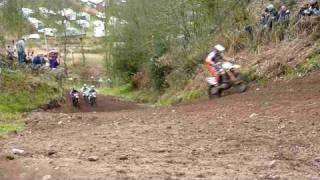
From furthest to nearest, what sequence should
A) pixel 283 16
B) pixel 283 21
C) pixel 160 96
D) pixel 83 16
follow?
1. pixel 83 16
2. pixel 160 96
3. pixel 283 16
4. pixel 283 21

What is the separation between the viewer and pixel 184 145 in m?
9.95

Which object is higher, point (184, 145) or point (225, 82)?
point (184, 145)

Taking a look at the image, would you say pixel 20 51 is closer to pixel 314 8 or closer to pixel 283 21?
pixel 283 21

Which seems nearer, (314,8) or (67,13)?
(314,8)

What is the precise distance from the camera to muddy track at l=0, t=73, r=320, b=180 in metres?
7.70

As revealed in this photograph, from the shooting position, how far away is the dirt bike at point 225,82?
1983 cm

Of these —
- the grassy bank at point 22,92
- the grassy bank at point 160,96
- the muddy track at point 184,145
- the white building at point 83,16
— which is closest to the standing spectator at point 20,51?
the grassy bank at point 22,92

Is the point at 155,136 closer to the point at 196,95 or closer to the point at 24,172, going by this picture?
the point at 24,172

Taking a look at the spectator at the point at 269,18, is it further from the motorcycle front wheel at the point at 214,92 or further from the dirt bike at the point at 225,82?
the motorcycle front wheel at the point at 214,92

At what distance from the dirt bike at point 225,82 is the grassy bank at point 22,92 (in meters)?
7.80

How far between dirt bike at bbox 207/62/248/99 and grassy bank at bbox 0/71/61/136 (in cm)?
780

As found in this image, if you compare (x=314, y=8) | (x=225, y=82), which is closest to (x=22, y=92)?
Result: (x=225, y=82)

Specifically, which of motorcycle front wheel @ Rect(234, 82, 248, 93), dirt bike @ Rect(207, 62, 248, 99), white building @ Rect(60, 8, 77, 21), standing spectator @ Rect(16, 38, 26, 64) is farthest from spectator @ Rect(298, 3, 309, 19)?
white building @ Rect(60, 8, 77, 21)

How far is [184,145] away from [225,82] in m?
10.6
